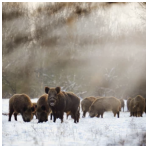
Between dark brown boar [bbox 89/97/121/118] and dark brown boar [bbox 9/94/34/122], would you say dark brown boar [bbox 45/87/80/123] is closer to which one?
dark brown boar [bbox 9/94/34/122]

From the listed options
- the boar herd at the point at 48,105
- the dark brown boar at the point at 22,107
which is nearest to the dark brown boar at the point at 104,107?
the boar herd at the point at 48,105

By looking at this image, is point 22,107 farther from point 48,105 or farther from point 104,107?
point 104,107

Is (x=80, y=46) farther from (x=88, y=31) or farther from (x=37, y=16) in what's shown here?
(x=37, y=16)

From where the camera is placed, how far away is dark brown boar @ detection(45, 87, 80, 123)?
9.30 metres

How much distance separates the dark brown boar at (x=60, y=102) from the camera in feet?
30.5

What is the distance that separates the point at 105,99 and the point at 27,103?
6355mm

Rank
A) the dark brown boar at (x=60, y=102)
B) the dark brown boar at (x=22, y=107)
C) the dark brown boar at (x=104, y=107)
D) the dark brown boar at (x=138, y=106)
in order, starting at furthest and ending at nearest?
the dark brown boar at (x=104, y=107), the dark brown boar at (x=138, y=106), the dark brown boar at (x=22, y=107), the dark brown boar at (x=60, y=102)

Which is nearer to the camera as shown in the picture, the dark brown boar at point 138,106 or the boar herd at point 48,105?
the boar herd at point 48,105

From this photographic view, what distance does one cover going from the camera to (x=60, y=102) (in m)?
9.72

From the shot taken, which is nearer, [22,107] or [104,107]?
[22,107]

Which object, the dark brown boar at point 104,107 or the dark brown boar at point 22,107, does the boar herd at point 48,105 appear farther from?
the dark brown boar at point 104,107

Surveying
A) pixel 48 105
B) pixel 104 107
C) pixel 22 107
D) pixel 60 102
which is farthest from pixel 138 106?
pixel 22 107

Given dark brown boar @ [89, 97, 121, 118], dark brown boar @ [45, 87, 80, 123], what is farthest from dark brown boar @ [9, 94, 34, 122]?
dark brown boar @ [89, 97, 121, 118]

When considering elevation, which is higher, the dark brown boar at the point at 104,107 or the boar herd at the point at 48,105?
the boar herd at the point at 48,105
